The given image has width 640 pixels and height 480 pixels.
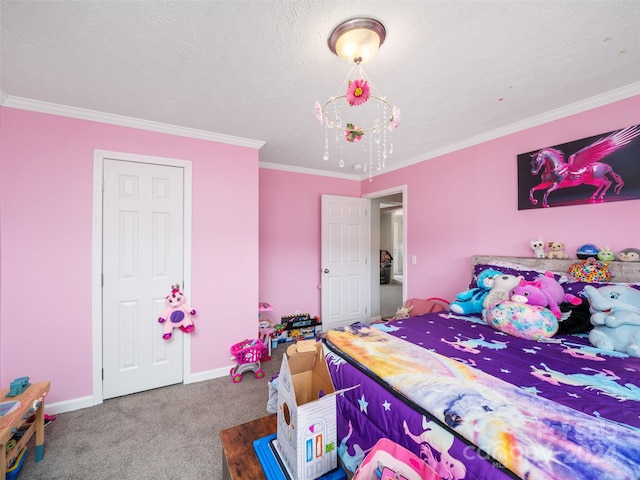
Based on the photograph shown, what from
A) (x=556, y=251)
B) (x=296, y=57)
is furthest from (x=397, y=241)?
(x=296, y=57)

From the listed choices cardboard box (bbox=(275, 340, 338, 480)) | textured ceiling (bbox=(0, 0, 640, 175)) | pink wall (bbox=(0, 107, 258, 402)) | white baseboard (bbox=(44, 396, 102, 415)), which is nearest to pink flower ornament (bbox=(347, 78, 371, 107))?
textured ceiling (bbox=(0, 0, 640, 175))

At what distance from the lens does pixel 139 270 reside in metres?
2.42

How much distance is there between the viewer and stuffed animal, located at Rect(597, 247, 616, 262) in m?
1.87

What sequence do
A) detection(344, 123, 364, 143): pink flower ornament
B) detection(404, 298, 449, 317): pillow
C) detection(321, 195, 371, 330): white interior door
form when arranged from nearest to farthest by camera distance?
detection(344, 123, 364, 143): pink flower ornament, detection(404, 298, 449, 317): pillow, detection(321, 195, 371, 330): white interior door

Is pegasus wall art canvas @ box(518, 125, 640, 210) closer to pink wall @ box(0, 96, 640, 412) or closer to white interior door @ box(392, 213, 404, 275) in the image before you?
pink wall @ box(0, 96, 640, 412)

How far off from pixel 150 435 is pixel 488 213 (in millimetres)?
3378

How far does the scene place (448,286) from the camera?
3.03 metres

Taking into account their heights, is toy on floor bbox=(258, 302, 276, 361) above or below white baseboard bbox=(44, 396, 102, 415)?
above

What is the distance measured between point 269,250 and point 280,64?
8.04ft

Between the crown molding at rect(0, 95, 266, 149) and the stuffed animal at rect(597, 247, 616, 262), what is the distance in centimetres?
301

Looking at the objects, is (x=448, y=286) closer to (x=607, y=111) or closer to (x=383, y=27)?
(x=607, y=111)

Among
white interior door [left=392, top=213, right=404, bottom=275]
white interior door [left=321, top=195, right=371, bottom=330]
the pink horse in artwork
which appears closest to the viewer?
the pink horse in artwork

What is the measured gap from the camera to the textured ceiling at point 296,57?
128 centimetres

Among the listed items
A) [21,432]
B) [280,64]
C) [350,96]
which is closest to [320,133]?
[280,64]
